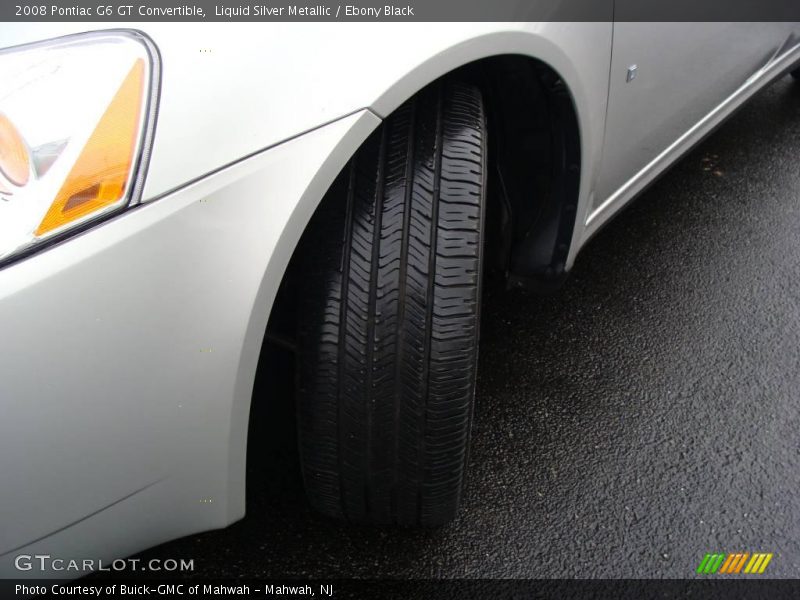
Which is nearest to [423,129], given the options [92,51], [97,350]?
[92,51]

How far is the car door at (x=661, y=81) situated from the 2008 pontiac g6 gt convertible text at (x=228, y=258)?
Answer: 0.11 m

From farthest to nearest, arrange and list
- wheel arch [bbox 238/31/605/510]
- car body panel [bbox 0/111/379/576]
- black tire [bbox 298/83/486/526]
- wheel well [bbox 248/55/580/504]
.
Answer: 1. wheel well [bbox 248/55/580/504]
2. black tire [bbox 298/83/486/526]
3. wheel arch [bbox 238/31/605/510]
4. car body panel [bbox 0/111/379/576]

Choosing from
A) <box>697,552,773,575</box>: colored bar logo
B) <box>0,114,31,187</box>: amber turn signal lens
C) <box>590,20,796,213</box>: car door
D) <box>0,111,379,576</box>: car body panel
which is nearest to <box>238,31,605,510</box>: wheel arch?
<box>0,111,379,576</box>: car body panel

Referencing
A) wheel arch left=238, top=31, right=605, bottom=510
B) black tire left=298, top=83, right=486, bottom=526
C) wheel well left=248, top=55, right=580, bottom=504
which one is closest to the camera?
wheel arch left=238, top=31, right=605, bottom=510

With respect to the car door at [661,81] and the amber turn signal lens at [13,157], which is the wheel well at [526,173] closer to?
the car door at [661,81]

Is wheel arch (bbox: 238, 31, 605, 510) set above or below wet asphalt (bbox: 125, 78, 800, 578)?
above

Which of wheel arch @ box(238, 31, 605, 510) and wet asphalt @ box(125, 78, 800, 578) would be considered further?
wet asphalt @ box(125, 78, 800, 578)

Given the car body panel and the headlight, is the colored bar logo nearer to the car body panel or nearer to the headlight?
the car body panel

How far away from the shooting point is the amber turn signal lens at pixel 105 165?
95cm

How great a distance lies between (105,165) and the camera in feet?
3.17

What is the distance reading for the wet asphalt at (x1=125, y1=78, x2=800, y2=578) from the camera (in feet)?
4.99

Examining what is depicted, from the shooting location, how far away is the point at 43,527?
1023 mm

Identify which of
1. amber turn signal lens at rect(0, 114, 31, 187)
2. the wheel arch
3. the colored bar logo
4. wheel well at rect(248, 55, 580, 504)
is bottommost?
the colored bar logo

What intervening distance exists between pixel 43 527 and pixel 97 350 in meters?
0.25
